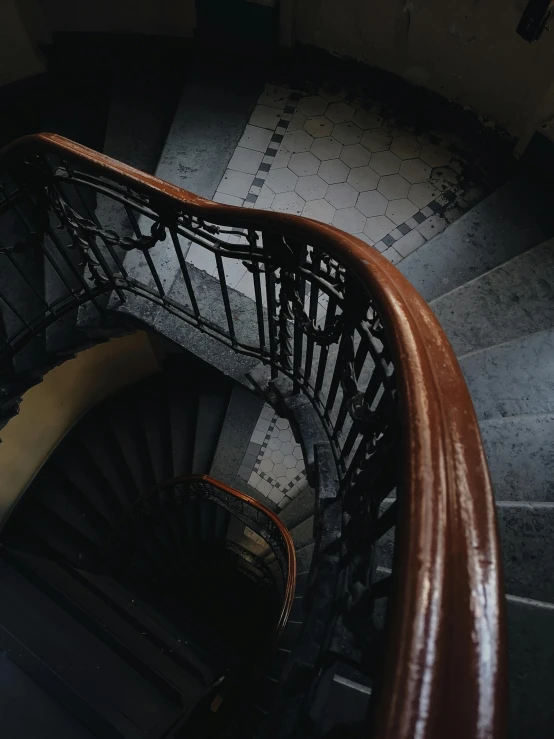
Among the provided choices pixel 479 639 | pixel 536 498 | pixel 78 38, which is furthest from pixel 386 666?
pixel 78 38

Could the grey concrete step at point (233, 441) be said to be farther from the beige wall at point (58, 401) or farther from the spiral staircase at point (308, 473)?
the beige wall at point (58, 401)

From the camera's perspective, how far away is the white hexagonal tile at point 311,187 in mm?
3570

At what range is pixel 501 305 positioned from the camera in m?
2.72

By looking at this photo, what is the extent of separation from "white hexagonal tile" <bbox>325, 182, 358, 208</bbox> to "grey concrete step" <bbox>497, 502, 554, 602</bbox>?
2.36 m

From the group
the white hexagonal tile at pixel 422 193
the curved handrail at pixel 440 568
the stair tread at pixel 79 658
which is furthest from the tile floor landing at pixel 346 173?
the stair tread at pixel 79 658

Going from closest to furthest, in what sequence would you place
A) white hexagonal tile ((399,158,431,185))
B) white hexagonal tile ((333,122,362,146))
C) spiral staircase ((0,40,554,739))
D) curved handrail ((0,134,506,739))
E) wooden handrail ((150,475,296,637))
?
curved handrail ((0,134,506,739)), spiral staircase ((0,40,554,739)), white hexagonal tile ((399,158,431,185)), white hexagonal tile ((333,122,362,146)), wooden handrail ((150,475,296,637))

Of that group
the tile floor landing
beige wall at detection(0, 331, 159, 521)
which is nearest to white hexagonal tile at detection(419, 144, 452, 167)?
the tile floor landing

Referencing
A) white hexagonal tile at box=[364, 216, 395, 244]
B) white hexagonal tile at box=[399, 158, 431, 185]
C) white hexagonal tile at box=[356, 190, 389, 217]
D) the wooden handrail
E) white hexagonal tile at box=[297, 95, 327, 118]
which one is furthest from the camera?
the wooden handrail

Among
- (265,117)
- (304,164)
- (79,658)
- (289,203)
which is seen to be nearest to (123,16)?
(265,117)

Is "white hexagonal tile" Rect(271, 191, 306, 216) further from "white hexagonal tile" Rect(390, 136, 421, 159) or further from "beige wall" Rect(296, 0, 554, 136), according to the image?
"beige wall" Rect(296, 0, 554, 136)

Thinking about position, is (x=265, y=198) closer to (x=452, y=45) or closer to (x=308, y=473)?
(x=452, y=45)

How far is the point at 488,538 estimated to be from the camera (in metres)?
0.88

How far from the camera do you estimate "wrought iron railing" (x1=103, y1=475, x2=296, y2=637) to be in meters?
4.64

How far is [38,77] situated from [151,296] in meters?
2.94
